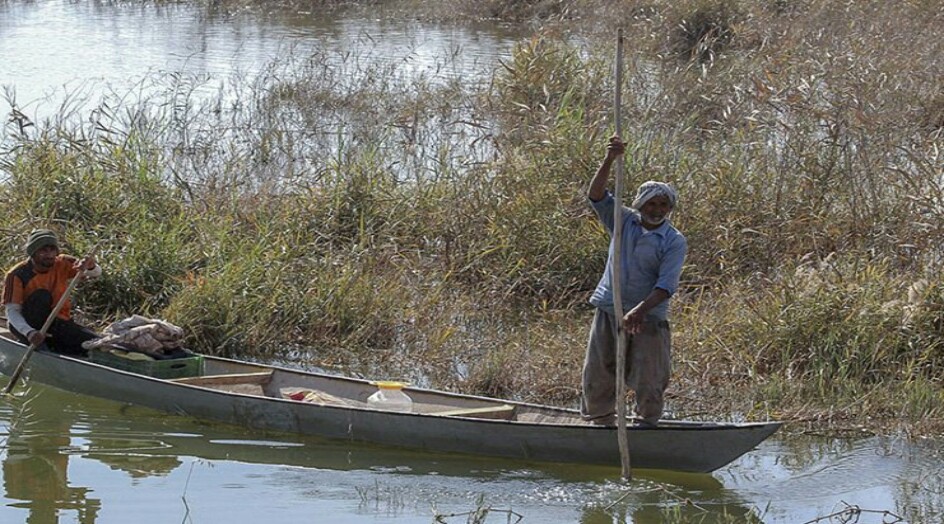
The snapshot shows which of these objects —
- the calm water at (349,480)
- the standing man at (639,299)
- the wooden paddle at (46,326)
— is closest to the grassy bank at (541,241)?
the calm water at (349,480)

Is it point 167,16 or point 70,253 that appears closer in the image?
point 70,253

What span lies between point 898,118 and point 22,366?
22.1 ft

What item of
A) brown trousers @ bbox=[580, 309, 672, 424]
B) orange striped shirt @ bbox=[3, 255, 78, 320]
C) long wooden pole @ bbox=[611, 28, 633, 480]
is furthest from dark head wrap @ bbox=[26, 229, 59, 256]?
long wooden pole @ bbox=[611, 28, 633, 480]

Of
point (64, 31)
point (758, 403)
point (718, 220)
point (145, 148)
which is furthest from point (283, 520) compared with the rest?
point (64, 31)

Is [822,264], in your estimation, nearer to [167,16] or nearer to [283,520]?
[283,520]

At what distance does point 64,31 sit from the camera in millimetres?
19219

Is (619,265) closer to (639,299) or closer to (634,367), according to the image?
(639,299)

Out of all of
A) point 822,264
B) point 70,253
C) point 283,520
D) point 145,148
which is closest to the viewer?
point 283,520

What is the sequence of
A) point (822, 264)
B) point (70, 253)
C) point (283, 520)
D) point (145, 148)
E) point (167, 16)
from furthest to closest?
point (167, 16), point (145, 148), point (70, 253), point (822, 264), point (283, 520)

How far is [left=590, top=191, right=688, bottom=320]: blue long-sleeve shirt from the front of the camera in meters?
5.68

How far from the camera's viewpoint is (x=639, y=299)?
229 inches

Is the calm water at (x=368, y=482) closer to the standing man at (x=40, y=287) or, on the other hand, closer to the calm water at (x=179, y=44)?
the standing man at (x=40, y=287)

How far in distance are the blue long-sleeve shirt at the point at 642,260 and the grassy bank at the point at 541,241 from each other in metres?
1.51

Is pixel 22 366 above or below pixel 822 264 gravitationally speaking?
below
